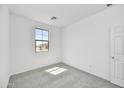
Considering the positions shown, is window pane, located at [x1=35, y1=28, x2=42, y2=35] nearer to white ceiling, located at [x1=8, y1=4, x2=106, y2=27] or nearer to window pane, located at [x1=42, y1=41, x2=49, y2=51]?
window pane, located at [x1=42, y1=41, x2=49, y2=51]

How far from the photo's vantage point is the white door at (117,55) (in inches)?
82.4

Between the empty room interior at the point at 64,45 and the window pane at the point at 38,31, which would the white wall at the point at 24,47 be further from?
the window pane at the point at 38,31

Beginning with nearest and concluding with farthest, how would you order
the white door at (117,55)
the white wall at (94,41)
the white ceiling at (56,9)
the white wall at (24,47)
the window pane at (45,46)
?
the white door at (117,55) → the white ceiling at (56,9) → the white wall at (94,41) → the white wall at (24,47) → the window pane at (45,46)

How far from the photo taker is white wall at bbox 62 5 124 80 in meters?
2.38

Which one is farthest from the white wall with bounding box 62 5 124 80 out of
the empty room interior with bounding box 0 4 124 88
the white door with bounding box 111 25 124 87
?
the white door with bounding box 111 25 124 87

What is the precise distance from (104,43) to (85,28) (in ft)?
3.62

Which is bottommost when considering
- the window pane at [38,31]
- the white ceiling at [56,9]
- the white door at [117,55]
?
the white door at [117,55]

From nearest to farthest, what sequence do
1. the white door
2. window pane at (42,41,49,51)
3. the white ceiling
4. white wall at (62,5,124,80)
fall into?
the white door < the white ceiling < white wall at (62,5,124,80) < window pane at (42,41,49,51)

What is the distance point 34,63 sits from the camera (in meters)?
3.48

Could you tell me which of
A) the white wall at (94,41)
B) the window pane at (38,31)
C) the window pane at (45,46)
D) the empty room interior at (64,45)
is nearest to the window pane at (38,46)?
the empty room interior at (64,45)
